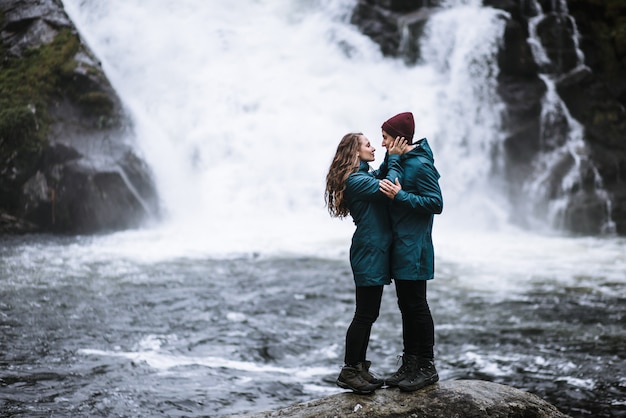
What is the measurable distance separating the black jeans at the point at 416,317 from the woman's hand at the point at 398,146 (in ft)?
2.96

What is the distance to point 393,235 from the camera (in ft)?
15.5

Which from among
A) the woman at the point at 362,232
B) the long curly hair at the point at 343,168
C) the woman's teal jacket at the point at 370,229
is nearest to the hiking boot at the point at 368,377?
the woman at the point at 362,232

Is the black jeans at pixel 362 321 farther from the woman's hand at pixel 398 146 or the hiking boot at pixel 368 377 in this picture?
the woman's hand at pixel 398 146

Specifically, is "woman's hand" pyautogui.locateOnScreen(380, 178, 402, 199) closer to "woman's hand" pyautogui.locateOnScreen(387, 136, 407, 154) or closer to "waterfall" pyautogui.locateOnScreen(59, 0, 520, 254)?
"woman's hand" pyautogui.locateOnScreen(387, 136, 407, 154)

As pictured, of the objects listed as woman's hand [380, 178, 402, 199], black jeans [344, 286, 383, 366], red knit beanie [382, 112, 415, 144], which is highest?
red knit beanie [382, 112, 415, 144]

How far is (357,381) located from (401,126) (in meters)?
1.79

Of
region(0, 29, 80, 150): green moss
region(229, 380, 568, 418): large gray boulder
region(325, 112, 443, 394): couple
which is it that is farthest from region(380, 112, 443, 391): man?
region(0, 29, 80, 150): green moss

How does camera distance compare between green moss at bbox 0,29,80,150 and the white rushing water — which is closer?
green moss at bbox 0,29,80,150

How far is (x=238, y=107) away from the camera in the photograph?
17.8 meters

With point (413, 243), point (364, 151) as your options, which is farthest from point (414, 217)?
point (364, 151)

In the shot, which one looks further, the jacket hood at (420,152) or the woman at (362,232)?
the jacket hood at (420,152)

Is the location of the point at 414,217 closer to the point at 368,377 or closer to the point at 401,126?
the point at 401,126

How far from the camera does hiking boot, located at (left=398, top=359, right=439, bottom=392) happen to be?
15.6 feet

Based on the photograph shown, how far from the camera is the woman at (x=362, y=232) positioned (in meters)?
4.66
